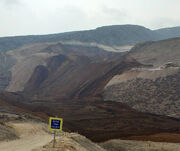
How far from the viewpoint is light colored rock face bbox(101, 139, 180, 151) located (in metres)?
17.7

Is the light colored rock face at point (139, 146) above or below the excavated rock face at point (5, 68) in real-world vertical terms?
below

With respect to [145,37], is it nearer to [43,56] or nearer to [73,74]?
[43,56]

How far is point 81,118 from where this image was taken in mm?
32375

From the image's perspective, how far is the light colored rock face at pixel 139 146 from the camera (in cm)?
1770

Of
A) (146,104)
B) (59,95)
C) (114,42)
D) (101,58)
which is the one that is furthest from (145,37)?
(146,104)

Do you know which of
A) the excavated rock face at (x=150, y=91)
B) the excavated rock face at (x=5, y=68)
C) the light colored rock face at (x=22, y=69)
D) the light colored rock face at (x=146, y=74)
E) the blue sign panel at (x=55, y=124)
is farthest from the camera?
the excavated rock face at (x=5, y=68)

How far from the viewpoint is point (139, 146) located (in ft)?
60.1

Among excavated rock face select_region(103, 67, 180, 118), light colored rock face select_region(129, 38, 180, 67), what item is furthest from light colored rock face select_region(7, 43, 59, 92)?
excavated rock face select_region(103, 67, 180, 118)

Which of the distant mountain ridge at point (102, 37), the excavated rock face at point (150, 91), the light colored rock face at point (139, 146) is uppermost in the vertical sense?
the distant mountain ridge at point (102, 37)

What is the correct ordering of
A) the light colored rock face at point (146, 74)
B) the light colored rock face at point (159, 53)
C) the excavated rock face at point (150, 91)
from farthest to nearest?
the light colored rock face at point (159, 53), the light colored rock face at point (146, 74), the excavated rock face at point (150, 91)

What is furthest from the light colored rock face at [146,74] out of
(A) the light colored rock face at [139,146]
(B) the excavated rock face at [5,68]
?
(B) the excavated rock face at [5,68]

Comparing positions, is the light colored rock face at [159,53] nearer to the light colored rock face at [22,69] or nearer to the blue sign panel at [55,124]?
the light colored rock face at [22,69]

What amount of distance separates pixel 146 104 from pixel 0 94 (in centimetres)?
2351

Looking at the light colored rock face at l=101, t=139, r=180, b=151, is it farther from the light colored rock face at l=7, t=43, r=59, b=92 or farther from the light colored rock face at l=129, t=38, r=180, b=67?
the light colored rock face at l=7, t=43, r=59, b=92
